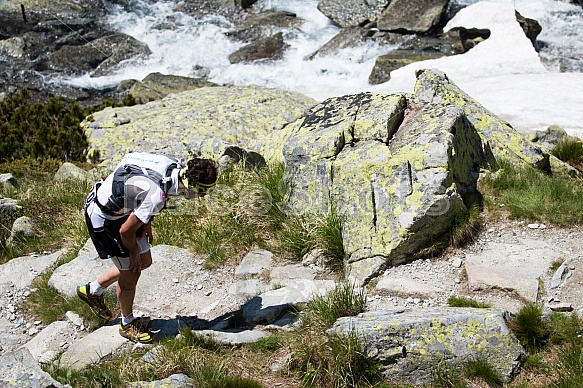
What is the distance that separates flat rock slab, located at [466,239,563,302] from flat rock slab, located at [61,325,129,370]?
12.2ft

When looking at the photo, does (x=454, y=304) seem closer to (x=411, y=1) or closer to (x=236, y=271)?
(x=236, y=271)

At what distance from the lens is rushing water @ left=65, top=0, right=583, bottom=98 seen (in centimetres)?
2247

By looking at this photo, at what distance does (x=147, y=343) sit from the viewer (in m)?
6.52

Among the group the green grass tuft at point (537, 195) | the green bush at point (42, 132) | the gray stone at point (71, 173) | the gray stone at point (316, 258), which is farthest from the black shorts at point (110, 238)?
the green bush at point (42, 132)

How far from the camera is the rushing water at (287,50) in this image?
2247cm

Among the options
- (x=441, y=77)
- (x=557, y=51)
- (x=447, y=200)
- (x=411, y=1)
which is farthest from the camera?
(x=411, y=1)

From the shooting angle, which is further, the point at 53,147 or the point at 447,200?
the point at 53,147

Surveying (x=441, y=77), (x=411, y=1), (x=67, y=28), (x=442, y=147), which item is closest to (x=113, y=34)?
(x=67, y=28)

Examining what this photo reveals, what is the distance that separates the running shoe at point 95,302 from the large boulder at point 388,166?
2.62 m

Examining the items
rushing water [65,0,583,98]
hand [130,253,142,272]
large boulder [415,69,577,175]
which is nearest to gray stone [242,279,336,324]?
hand [130,253,142,272]

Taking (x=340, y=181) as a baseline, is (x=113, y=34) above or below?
below

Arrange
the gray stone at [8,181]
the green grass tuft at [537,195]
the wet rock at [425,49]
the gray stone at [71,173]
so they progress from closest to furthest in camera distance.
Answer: the green grass tuft at [537,195] < the gray stone at [8,181] < the gray stone at [71,173] < the wet rock at [425,49]

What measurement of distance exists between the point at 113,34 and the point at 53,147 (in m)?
15.7

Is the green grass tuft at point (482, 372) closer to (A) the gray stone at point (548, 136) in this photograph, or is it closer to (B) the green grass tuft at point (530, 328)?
(B) the green grass tuft at point (530, 328)
